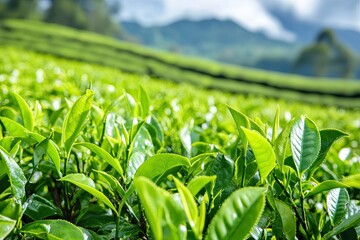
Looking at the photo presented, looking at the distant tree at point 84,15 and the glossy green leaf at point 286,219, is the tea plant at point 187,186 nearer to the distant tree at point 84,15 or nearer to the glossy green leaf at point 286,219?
the glossy green leaf at point 286,219

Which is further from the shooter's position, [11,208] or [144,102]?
[144,102]

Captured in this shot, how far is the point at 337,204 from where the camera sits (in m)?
0.84

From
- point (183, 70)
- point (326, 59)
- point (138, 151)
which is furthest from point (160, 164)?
point (326, 59)

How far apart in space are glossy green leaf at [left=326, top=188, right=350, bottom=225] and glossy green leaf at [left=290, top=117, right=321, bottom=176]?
109 millimetres

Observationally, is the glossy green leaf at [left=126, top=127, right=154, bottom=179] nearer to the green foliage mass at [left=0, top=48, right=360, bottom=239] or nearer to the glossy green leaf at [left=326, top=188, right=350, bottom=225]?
the green foliage mass at [left=0, top=48, right=360, bottom=239]

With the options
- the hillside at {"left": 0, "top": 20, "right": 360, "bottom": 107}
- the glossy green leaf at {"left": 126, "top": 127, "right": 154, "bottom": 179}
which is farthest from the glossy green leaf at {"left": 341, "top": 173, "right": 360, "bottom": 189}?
the hillside at {"left": 0, "top": 20, "right": 360, "bottom": 107}

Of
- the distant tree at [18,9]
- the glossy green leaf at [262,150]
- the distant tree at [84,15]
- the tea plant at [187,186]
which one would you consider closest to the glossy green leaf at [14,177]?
the tea plant at [187,186]

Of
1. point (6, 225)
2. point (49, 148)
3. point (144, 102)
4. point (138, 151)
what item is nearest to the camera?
point (6, 225)

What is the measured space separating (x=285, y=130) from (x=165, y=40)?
17250 cm

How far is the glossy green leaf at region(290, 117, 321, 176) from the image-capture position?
0.79m

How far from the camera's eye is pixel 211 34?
178 metres

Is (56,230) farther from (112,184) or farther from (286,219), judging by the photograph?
(286,219)

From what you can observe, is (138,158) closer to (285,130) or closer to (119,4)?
(285,130)

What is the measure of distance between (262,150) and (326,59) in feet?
261
